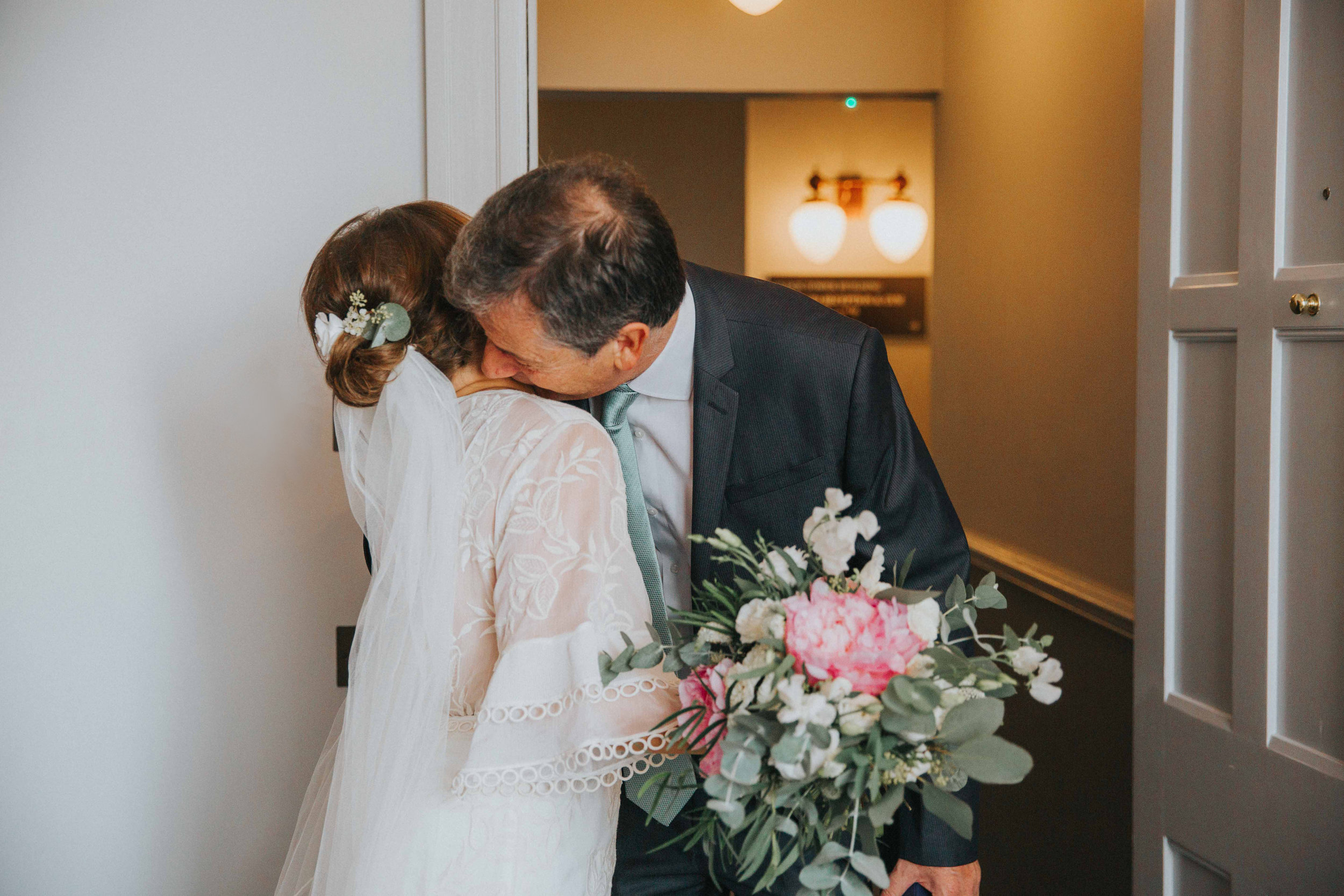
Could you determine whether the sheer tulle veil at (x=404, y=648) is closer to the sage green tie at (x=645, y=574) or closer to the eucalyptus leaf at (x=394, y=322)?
the eucalyptus leaf at (x=394, y=322)

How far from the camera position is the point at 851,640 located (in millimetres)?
868

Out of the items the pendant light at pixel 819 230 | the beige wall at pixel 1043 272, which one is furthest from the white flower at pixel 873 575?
the pendant light at pixel 819 230

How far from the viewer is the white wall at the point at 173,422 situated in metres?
1.78

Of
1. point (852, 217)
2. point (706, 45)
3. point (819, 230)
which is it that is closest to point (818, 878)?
point (706, 45)

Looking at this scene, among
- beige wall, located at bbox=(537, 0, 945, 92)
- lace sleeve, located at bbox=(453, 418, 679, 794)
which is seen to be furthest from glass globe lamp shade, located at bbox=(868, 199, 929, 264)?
lace sleeve, located at bbox=(453, 418, 679, 794)

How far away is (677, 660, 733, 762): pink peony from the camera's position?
0.94 metres

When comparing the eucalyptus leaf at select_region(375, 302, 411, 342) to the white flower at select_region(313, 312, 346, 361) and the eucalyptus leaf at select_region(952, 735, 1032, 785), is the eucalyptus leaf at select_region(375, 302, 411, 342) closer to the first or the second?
the white flower at select_region(313, 312, 346, 361)

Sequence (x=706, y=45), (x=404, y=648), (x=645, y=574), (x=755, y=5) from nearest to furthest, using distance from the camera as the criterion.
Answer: (x=404, y=648), (x=645, y=574), (x=755, y=5), (x=706, y=45)

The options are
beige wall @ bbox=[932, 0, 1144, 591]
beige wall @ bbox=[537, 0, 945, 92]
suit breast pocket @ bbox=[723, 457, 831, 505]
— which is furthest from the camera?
beige wall @ bbox=[537, 0, 945, 92]

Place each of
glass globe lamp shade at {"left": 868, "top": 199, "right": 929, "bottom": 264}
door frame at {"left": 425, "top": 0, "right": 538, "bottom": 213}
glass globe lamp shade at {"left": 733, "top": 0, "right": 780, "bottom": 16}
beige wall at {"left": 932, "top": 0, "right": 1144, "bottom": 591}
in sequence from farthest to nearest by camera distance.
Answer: glass globe lamp shade at {"left": 868, "top": 199, "right": 929, "bottom": 264}
glass globe lamp shade at {"left": 733, "top": 0, "right": 780, "bottom": 16}
beige wall at {"left": 932, "top": 0, "right": 1144, "bottom": 591}
door frame at {"left": 425, "top": 0, "right": 538, "bottom": 213}

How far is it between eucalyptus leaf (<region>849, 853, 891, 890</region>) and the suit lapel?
0.52 meters

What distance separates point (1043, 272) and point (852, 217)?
221cm

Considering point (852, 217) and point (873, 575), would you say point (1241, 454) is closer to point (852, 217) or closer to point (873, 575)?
point (873, 575)

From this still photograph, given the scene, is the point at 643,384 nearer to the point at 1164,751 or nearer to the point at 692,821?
the point at 692,821
